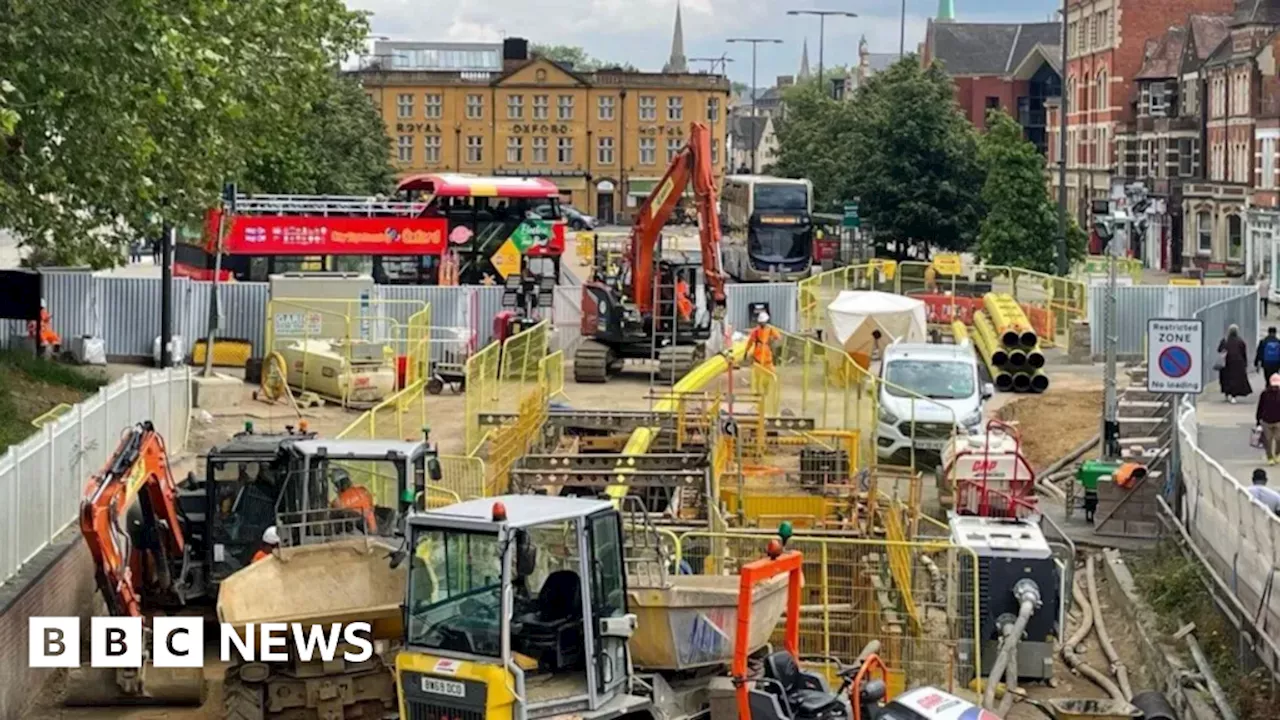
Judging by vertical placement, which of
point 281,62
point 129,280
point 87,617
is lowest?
point 87,617

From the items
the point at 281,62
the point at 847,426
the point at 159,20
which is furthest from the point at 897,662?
the point at 281,62

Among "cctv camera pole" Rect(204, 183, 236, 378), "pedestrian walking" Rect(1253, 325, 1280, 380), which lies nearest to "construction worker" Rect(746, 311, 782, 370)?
"pedestrian walking" Rect(1253, 325, 1280, 380)

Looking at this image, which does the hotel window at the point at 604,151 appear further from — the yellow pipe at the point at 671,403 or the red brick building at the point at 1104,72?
the yellow pipe at the point at 671,403

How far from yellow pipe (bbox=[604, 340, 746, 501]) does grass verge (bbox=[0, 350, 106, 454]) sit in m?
8.20

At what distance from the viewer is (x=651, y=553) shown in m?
15.7

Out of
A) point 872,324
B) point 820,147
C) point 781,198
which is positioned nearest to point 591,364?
point 872,324

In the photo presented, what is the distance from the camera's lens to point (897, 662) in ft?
58.5

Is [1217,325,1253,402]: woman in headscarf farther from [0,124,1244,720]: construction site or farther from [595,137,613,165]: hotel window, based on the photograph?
[595,137,613,165]: hotel window

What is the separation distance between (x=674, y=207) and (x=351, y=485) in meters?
23.5

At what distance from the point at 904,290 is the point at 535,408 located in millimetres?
32746

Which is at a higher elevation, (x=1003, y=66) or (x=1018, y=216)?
(x=1003, y=66)

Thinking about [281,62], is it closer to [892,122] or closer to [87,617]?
[87,617]

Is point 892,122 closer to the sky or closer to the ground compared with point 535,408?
closer to the sky

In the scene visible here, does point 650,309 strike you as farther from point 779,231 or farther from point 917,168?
point 917,168
